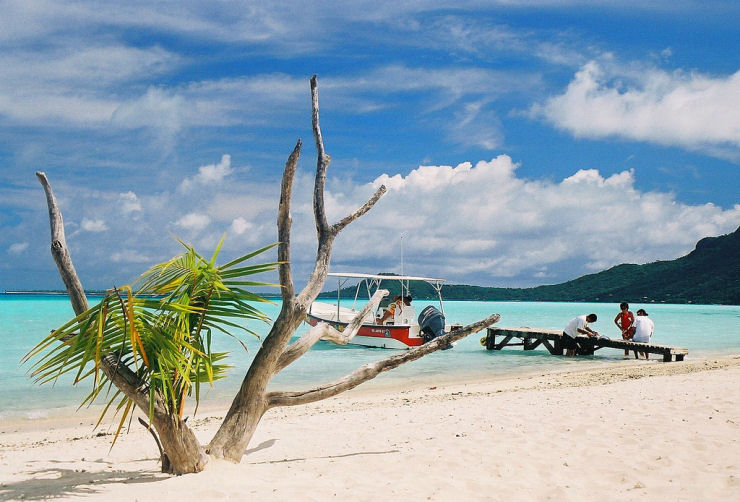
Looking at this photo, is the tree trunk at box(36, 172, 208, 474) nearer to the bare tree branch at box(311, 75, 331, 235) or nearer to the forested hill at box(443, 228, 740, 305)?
the bare tree branch at box(311, 75, 331, 235)

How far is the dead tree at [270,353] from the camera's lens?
15.7ft

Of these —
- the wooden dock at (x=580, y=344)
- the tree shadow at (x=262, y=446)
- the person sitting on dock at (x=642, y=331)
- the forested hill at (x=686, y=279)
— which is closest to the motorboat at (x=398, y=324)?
the wooden dock at (x=580, y=344)

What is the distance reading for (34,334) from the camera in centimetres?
3569

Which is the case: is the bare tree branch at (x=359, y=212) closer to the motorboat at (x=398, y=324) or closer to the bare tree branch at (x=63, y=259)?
the bare tree branch at (x=63, y=259)

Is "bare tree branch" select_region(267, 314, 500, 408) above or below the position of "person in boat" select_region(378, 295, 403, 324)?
below

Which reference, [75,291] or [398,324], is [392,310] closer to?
[398,324]

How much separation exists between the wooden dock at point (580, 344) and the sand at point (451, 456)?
8.68 m

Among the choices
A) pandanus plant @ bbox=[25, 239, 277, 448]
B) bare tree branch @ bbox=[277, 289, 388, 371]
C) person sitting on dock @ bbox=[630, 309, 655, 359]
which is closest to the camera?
pandanus plant @ bbox=[25, 239, 277, 448]

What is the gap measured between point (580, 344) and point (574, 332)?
567 mm

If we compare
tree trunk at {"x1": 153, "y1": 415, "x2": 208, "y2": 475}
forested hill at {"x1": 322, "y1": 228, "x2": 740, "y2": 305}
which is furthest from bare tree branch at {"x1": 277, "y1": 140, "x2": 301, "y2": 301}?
forested hill at {"x1": 322, "y1": 228, "x2": 740, "y2": 305}

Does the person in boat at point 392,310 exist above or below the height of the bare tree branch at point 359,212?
below

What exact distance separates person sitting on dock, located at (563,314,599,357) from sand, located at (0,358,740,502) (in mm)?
10375

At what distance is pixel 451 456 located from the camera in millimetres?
5684

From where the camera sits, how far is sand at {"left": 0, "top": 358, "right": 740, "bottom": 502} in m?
4.61
